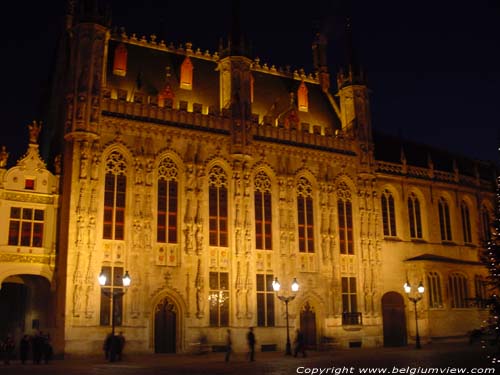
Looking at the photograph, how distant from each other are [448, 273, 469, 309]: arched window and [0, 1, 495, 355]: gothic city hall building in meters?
0.12

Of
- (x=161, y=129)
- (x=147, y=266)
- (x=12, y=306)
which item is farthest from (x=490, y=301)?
(x=12, y=306)

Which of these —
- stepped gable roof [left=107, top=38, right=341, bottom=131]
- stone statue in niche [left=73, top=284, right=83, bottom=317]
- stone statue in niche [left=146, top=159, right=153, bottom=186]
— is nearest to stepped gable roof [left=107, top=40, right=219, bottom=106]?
stepped gable roof [left=107, top=38, right=341, bottom=131]

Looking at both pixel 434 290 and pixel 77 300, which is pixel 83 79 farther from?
pixel 434 290

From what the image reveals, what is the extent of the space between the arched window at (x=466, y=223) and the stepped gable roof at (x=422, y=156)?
11.2ft

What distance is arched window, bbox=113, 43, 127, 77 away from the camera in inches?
1528

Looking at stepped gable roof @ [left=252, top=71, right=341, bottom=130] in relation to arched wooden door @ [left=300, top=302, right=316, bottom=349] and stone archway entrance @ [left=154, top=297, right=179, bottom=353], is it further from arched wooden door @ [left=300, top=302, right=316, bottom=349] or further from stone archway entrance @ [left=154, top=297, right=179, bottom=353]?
stone archway entrance @ [left=154, top=297, right=179, bottom=353]

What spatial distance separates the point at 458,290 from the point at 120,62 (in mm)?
29071

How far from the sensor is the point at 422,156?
5109cm

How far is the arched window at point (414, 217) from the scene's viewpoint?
4447 centimetres

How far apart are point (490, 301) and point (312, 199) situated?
20.4m

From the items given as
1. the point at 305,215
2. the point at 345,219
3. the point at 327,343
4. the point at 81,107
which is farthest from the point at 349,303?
the point at 81,107

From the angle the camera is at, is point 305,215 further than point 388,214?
No

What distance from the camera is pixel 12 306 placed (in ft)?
136

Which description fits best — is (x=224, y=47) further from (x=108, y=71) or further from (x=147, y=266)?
(x=147, y=266)
